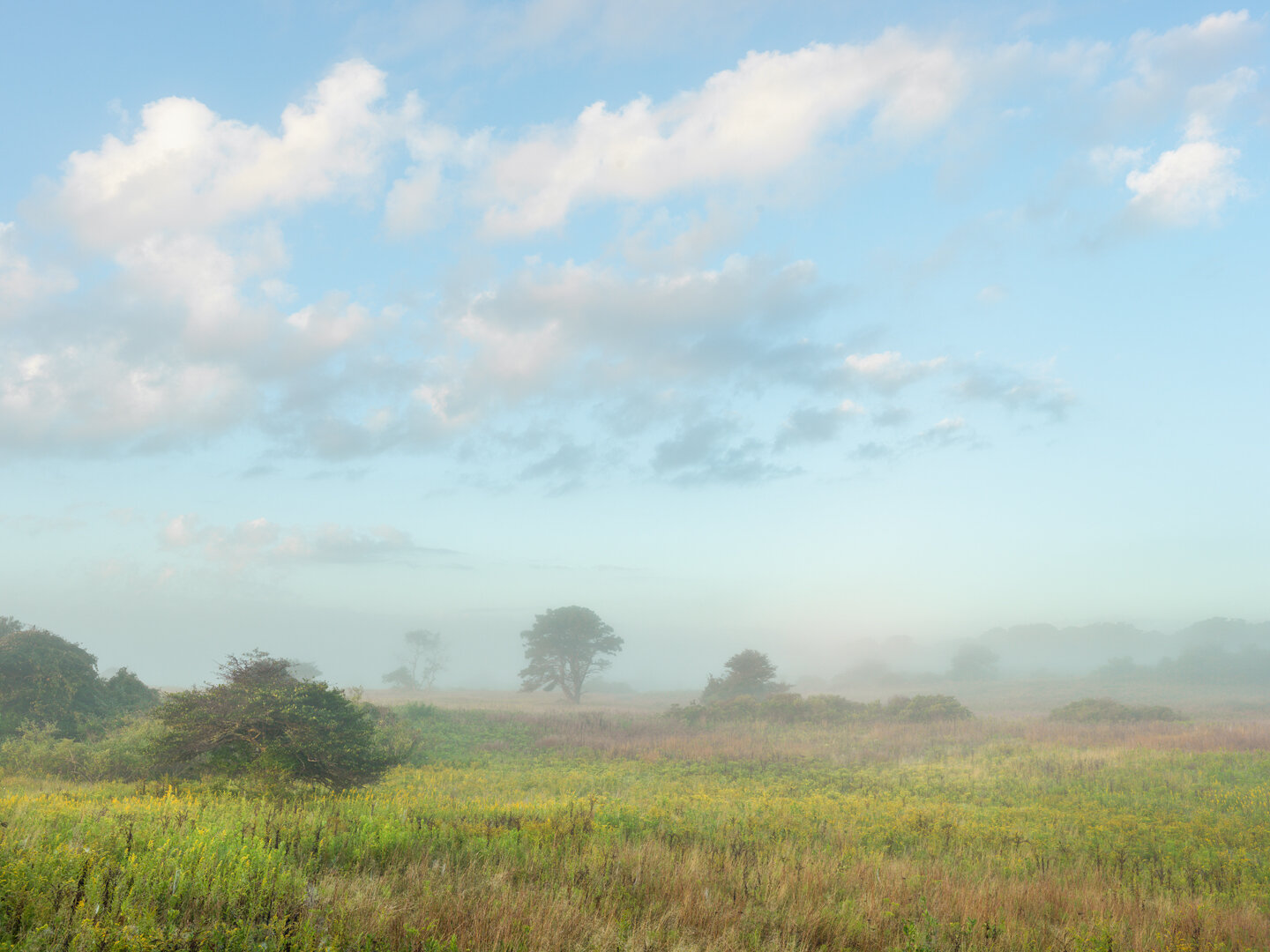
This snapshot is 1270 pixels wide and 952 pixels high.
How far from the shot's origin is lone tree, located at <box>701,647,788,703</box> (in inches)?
1863

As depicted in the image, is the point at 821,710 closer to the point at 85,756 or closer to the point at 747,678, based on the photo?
the point at 747,678

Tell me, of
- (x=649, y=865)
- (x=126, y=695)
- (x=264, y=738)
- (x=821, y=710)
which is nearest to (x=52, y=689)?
(x=126, y=695)

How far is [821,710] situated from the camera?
34.8 metres

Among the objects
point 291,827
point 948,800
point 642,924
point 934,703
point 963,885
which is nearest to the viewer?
point 642,924

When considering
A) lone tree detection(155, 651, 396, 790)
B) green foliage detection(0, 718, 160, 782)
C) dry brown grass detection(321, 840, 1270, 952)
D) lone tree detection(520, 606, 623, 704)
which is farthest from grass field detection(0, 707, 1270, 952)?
lone tree detection(520, 606, 623, 704)

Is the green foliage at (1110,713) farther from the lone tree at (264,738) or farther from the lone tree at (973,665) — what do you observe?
the lone tree at (973,665)

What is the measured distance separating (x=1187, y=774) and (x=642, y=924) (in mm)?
19345

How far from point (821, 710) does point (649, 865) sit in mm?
30794

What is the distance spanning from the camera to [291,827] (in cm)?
779

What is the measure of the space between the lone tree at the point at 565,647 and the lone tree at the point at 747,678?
1578 cm

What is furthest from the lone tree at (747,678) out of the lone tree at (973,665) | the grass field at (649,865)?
the lone tree at (973,665)

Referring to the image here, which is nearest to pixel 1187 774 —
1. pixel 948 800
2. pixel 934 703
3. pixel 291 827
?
pixel 948 800

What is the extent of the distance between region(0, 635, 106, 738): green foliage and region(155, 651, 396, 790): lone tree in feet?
37.2

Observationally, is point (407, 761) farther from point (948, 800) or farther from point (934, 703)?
point (934, 703)
